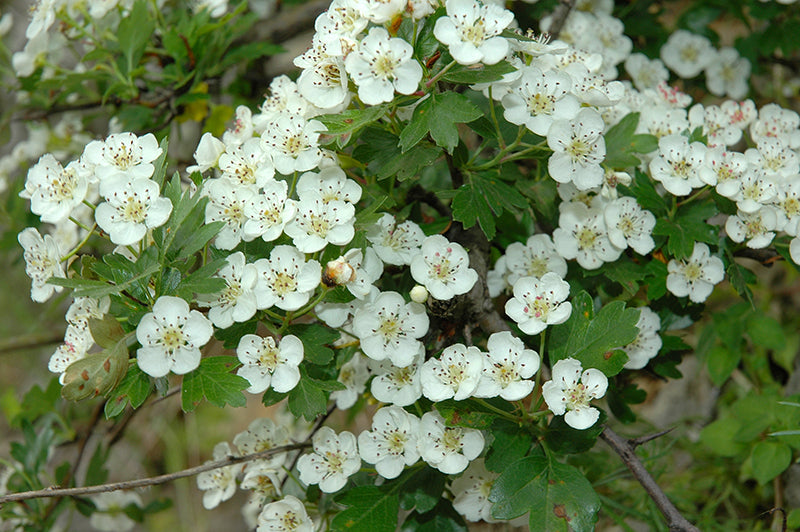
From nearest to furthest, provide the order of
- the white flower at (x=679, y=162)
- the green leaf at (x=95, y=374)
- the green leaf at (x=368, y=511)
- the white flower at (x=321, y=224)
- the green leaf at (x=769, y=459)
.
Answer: the green leaf at (x=95, y=374) → the white flower at (x=321, y=224) → the green leaf at (x=368, y=511) → the white flower at (x=679, y=162) → the green leaf at (x=769, y=459)

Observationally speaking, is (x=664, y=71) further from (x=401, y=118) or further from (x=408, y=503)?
(x=408, y=503)

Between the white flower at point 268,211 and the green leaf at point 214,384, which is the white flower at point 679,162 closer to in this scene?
the white flower at point 268,211

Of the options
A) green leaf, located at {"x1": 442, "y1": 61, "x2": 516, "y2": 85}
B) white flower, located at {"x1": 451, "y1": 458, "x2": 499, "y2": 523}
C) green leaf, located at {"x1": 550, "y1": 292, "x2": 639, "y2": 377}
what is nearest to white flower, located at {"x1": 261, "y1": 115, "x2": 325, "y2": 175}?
green leaf, located at {"x1": 442, "y1": 61, "x2": 516, "y2": 85}

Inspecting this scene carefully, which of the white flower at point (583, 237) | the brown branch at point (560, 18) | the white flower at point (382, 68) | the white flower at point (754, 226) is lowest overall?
the white flower at point (754, 226)

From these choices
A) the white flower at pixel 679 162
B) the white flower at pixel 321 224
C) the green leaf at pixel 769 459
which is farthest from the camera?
the green leaf at pixel 769 459

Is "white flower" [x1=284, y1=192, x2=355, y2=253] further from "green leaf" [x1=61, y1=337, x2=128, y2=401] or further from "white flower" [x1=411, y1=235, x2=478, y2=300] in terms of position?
"green leaf" [x1=61, y1=337, x2=128, y2=401]

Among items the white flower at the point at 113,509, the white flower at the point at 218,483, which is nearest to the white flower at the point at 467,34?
the white flower at the point at 218,483

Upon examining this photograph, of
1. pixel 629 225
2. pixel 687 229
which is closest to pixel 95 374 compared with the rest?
pixel 629 225
